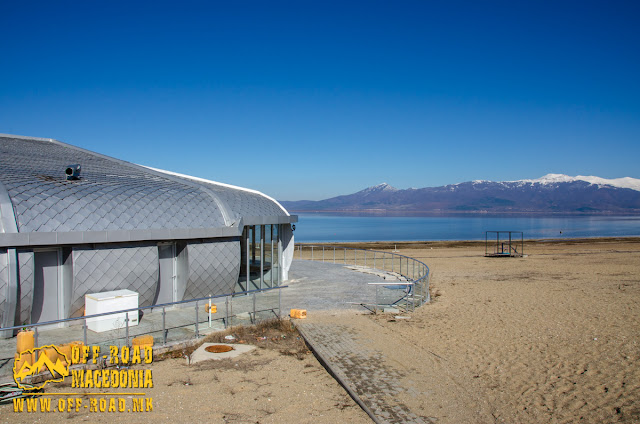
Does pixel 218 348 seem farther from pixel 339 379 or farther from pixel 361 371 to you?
pixel 361 371

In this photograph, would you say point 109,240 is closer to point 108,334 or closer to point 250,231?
point 108,334

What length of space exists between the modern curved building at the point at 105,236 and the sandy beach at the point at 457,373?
12.7 feet

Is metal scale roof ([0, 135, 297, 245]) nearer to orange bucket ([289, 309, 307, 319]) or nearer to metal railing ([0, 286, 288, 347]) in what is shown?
metal railing ([0, 286, 288, 347])

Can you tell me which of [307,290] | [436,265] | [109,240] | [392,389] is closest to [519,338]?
[392,389]

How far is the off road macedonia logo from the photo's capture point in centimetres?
941

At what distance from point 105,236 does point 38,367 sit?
14.6 ft

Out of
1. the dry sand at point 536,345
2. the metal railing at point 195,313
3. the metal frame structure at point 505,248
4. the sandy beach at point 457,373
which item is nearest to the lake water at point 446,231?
the metal frame structure at point 505,248

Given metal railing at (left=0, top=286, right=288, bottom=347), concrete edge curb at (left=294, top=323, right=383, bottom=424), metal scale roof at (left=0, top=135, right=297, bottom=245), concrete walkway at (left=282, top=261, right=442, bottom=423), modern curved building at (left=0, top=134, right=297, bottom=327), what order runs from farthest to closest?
1. metal scale roof at (left=0, top=135, right=297, bottom=245)
2. modern curved building at (left=0, top=134, right=297, bottom=327)
3. metal railing at (left=0, top=286, right=288, bottom=347)
4. concrete walkway at (left=282, top=261, right=442, bottom=423)
5. concrete edge curb at (left=294, top=323, right=383, bottom=424)

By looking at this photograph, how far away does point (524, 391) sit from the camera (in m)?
9.67

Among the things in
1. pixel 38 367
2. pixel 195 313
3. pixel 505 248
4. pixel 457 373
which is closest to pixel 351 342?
pixel 457 373

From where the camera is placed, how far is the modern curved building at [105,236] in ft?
40.3

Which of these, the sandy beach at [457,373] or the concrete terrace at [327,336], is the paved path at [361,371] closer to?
the concrete terrace at [327,336]

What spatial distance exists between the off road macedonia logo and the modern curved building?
2.66 m

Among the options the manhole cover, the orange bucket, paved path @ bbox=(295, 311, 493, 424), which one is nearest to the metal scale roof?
the orange bucket
